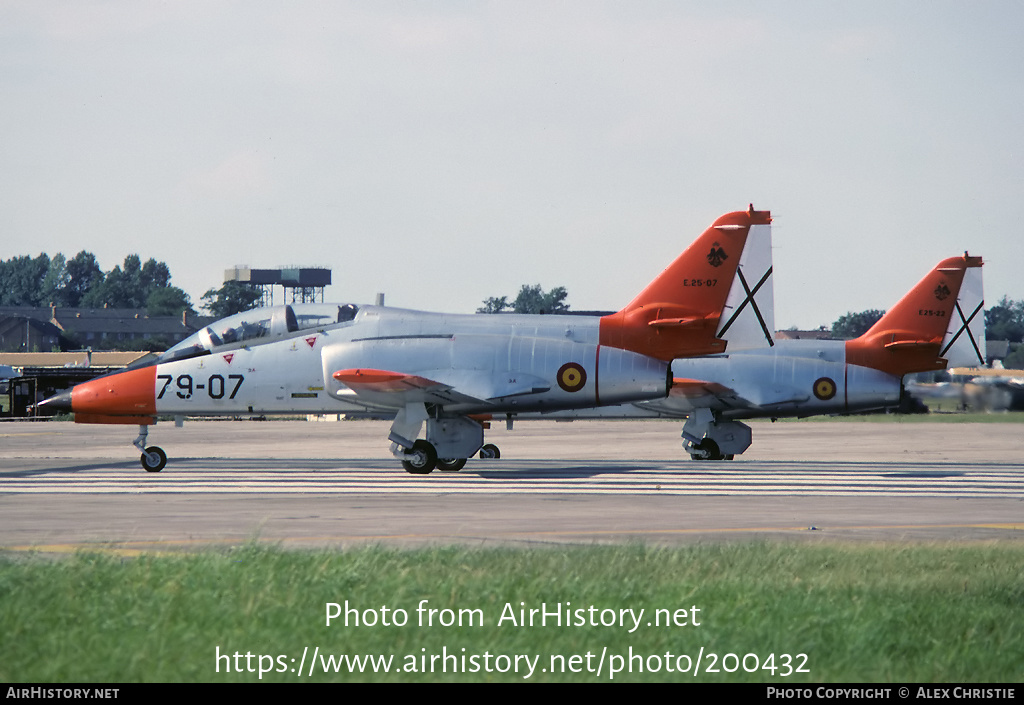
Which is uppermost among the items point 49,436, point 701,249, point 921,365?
point 701,249

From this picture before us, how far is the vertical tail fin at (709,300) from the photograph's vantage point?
2303 cm

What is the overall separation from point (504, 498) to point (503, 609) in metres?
9.65

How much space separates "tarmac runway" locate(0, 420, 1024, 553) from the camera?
518 inches

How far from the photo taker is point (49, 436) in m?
39.9

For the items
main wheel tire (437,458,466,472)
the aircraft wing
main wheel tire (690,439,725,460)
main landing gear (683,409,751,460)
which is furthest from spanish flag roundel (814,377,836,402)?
main wheel tire (437,458,466,472)

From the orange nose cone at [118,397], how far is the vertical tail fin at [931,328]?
1737cm

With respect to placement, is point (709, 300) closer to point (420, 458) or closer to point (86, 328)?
point (420, 458)

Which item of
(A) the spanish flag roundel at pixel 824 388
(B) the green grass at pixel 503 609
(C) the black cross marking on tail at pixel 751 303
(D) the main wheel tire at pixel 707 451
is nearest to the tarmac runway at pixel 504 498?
(D) the main wheel tire at pixel 707 451

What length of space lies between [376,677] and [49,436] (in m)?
37.1

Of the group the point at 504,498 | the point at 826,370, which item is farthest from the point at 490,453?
the point at 504,498

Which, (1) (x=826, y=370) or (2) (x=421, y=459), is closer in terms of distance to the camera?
(2) (x=421, y=459)

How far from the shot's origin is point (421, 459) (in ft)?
73.4
